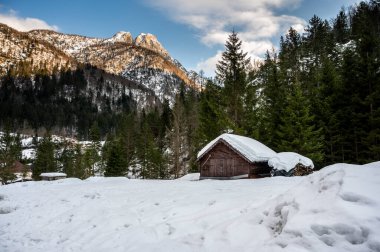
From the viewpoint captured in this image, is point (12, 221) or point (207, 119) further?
point (207, 119)

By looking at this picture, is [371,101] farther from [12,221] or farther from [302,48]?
[302,48]

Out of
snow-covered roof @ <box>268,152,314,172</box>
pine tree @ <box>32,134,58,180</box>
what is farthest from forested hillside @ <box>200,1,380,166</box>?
pine tree @ <box>32,134,58,180</box>

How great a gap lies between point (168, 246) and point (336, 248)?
4.75 meters

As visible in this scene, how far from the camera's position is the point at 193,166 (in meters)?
42.8

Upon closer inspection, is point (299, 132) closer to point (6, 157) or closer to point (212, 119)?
point (212, 119)

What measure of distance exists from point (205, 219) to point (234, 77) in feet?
101

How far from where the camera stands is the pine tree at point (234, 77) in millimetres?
37594

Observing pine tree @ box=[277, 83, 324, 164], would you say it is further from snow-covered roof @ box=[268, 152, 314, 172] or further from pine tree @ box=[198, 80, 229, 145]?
pine tree @ box=[198, 80, 229, 145]

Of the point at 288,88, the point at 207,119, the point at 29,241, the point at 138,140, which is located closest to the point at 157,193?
the point at 29,241

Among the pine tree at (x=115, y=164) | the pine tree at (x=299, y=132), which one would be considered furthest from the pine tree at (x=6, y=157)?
the pine tree at (x=299, y=132)

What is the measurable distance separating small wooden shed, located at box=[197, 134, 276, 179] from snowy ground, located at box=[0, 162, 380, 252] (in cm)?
1097

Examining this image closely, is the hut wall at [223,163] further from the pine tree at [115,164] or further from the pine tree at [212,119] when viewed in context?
the pine tree at [115,164]

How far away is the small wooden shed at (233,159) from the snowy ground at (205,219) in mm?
10973

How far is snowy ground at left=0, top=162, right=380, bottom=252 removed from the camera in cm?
545
